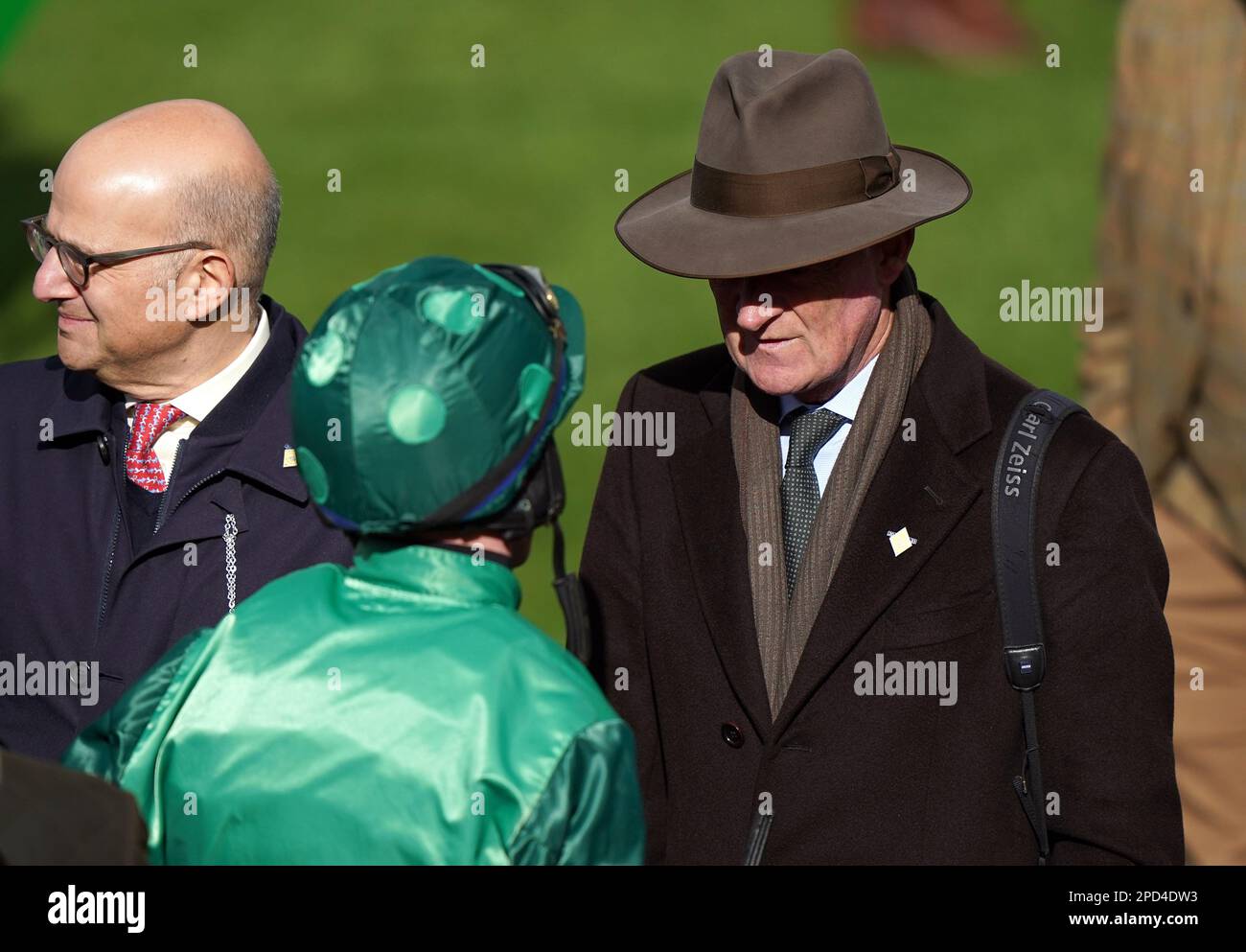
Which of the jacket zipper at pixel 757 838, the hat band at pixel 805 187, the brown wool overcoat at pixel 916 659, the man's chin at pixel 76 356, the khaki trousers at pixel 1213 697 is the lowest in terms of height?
the khaki trousers at pixel 1213 697

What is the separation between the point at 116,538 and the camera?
3371 millimetres

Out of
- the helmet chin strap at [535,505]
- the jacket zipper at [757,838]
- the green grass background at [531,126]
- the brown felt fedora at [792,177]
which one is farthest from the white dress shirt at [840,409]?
the green grass background at [531,126]

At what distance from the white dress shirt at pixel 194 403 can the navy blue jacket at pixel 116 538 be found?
0.10ft

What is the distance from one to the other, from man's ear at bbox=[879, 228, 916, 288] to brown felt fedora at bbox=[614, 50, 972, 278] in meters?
0.06

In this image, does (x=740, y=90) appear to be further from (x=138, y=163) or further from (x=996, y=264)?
(x=996, y=264)

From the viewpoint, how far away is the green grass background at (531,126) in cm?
923

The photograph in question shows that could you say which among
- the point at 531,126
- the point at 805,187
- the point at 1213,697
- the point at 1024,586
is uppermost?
the point at 805,187

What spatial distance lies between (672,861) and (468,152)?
7.43 meters

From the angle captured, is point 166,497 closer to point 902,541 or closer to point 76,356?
point 76,356

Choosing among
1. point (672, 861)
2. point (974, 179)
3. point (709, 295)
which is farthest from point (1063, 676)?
point (974, 179)

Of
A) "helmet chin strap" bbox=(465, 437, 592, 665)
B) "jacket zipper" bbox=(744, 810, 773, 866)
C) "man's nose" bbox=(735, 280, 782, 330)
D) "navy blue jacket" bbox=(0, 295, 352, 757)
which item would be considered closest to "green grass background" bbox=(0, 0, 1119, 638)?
"navy blue jacket" bbox=(0, 295, 352, 757)

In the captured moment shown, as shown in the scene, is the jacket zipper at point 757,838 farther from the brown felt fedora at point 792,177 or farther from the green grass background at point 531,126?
the green grass background at point 531,126

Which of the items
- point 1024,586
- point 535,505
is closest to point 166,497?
point 535,505

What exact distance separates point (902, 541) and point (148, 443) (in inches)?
54.9
